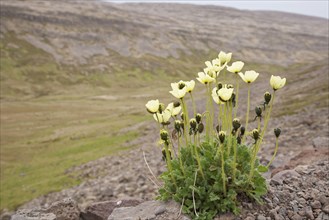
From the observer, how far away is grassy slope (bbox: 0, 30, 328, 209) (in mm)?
35309

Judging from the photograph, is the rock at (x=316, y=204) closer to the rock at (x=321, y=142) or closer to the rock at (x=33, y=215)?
the rock at (x=33, y=215)

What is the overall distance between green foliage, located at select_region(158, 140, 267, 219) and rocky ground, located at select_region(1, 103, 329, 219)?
0.76ft

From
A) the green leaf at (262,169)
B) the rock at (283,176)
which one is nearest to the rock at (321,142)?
the rock at (283,176)

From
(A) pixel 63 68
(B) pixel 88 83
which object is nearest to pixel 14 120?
(B) pixel 88 83

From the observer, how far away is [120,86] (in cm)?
15488

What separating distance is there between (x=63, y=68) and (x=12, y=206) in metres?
141

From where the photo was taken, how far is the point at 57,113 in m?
79.6

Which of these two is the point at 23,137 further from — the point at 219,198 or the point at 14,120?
the point at 219,198

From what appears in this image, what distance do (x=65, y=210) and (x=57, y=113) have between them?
73.7 metres

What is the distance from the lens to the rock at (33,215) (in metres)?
8.41

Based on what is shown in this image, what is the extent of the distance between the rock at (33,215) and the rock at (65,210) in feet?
0.60

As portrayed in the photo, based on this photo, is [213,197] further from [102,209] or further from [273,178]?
[102,209]

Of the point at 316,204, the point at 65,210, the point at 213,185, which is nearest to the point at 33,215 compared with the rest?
the point at 65,210

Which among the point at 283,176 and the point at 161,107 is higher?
the point at 161,107
